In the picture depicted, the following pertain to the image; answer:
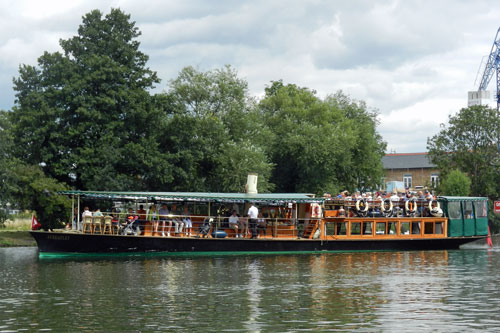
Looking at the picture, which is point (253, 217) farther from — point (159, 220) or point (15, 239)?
point (15, 239)

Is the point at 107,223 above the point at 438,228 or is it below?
above

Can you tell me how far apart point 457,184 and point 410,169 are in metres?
40.8

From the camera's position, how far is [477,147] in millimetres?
79000

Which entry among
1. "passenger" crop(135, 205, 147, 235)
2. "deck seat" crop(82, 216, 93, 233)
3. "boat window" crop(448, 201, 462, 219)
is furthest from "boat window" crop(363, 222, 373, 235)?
Result: "deck seat" crop(82, 216, 93, 233)

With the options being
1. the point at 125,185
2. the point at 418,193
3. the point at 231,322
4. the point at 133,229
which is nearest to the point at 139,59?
the point at 125,185

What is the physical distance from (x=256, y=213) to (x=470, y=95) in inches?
2863

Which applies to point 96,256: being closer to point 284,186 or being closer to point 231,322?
point 231,322

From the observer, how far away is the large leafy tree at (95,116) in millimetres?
52938

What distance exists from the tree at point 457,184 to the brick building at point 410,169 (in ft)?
120

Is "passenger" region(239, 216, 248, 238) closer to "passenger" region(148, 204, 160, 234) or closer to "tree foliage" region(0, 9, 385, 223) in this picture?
"passenger" region(148, 204, 160, 234)

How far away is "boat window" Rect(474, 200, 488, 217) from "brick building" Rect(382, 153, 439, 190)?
6221 centimetres

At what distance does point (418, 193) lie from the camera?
47875 millimetres

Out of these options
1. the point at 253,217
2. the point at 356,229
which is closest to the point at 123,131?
the point at 253,217

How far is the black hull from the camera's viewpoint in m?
40.3
